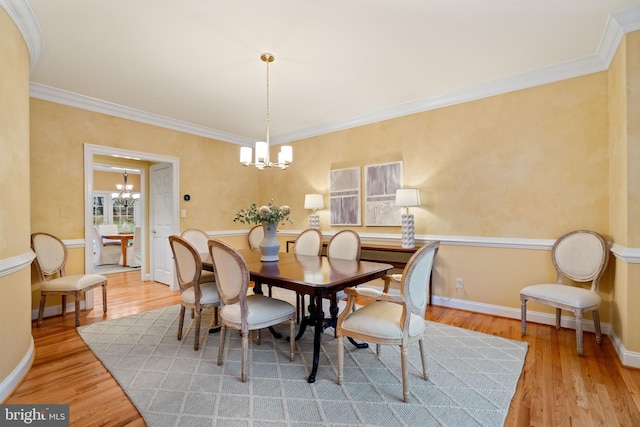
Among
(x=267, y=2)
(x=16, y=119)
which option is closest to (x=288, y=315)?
(x=267, y=2)

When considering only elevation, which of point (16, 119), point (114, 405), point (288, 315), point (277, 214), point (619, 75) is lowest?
point (114, 405)

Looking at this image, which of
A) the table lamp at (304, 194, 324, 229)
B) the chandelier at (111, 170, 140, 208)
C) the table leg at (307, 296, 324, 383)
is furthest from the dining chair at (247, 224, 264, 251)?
the chandelier at (111, 170, 140, 208)

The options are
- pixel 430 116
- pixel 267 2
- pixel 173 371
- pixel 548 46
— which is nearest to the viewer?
pixel 267 2

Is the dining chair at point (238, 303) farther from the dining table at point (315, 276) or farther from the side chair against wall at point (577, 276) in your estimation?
the side chair against wall at point (577, 276)

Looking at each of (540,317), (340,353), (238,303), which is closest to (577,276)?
(540,317)

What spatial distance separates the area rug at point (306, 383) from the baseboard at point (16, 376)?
41 cm

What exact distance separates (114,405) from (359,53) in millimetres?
3165

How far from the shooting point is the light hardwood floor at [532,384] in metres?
1.73

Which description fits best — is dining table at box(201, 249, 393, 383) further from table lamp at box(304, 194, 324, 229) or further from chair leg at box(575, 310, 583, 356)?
table lamp at box(304, 194, 324, 229)

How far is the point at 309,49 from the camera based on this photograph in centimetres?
268

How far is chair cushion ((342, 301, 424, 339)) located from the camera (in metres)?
1.88

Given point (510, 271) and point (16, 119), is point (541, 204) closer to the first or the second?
point (510, 271)

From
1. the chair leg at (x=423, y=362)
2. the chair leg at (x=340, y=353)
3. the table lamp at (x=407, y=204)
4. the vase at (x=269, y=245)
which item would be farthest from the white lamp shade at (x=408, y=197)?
the chair leg at (x=340, y=353)

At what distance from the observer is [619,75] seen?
8.15 ft
